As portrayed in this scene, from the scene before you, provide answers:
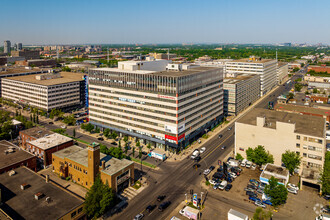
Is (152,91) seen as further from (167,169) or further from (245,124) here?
(245,124)

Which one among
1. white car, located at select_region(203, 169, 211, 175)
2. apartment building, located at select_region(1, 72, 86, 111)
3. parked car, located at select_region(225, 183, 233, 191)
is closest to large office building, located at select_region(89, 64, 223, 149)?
white car, located at select_region(203, 169, 211, 175)

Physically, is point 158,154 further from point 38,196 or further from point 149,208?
point 38,196

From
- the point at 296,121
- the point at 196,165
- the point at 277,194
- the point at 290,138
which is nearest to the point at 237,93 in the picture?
the point at 296,121

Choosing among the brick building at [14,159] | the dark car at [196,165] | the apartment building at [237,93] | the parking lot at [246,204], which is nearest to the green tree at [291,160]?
the parking lot at [246,204]

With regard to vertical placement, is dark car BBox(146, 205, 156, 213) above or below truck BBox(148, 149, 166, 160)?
below

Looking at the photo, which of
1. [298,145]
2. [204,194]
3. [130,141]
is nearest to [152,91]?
[130,141]

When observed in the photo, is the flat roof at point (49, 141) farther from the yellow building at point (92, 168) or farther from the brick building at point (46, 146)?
the yellow building at point (92, 168)

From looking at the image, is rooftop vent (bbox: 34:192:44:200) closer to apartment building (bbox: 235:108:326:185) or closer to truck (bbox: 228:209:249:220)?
truck (bbox: 228:209:249:220)
